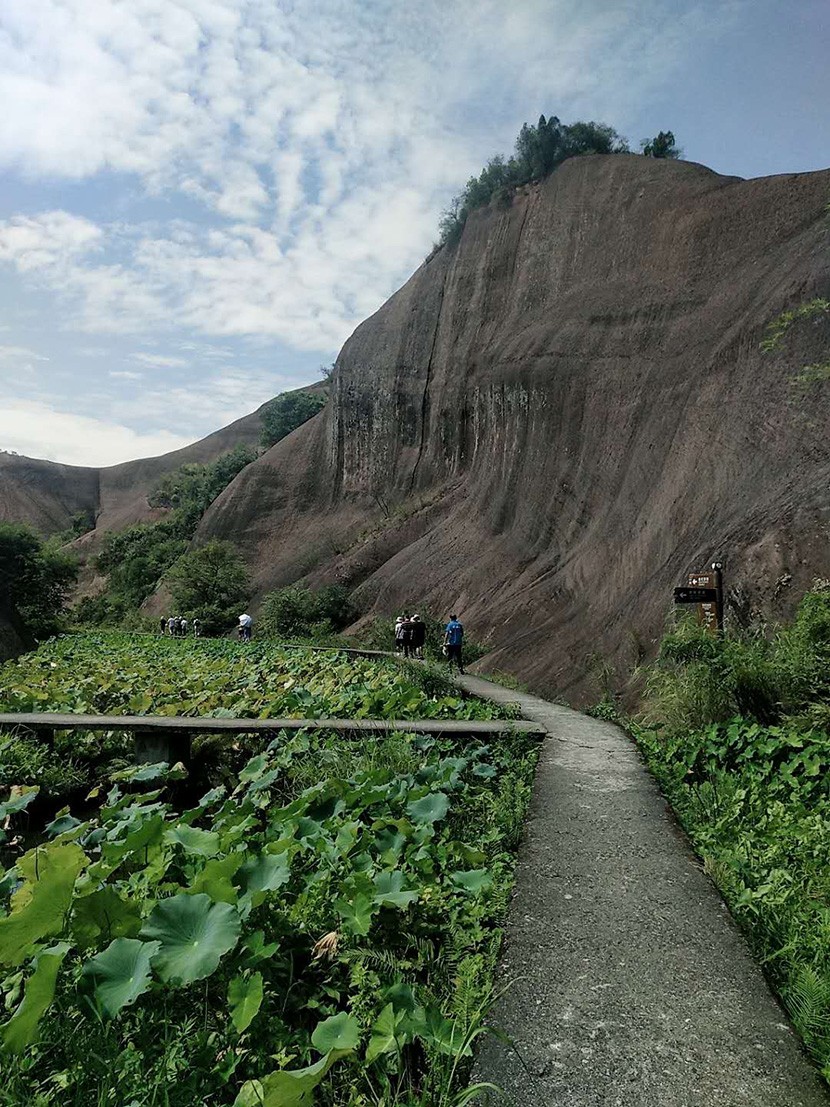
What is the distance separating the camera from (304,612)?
31.5 m

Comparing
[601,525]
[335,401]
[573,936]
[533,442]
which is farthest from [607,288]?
[573,936]

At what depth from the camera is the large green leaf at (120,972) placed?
7.05ft

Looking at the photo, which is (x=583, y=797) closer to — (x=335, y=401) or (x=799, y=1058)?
(x=799, y=1058)

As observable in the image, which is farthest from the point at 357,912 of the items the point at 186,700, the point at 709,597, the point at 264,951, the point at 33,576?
the point at 33,576

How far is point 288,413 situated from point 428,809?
5962 centimetres

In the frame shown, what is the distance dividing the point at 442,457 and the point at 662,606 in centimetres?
2212

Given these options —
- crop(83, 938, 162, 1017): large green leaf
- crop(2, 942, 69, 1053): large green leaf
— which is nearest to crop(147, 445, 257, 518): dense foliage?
crop(83, 938, 162, 1017): large green leaf

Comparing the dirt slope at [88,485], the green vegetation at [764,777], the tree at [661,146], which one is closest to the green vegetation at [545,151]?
the tree at [661,146]

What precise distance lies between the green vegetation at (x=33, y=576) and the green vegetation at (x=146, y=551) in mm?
7842

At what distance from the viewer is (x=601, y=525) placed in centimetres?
2070

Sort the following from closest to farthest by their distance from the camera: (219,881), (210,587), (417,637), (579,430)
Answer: (219,881)
(417,637)
(579,430)
(210,587)

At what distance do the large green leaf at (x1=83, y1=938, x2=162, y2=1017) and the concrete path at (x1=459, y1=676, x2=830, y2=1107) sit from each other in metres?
1.04

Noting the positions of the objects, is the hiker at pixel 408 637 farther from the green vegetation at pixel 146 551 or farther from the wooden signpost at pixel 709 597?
the green vegetation at pixel 146 551

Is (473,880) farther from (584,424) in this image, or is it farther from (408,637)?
(584,424)
